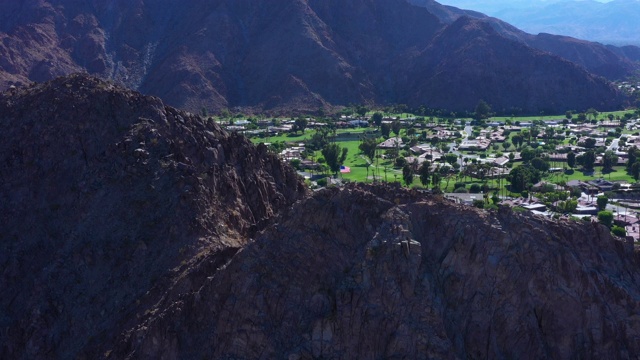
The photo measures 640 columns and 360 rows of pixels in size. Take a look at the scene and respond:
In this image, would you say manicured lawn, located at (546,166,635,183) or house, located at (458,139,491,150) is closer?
manicured lawn, located at (546,166,635,183)

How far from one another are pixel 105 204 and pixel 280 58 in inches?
4548

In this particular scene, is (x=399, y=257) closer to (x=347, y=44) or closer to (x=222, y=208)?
(x=222, y=208)

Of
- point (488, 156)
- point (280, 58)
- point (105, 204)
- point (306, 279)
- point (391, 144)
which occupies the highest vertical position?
point (280, 58)

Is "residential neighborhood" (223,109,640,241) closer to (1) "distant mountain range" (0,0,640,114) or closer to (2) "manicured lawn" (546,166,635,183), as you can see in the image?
(2) "manicured lawn" (546,166,635,183)

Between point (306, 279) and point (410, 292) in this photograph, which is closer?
point (410, 292)

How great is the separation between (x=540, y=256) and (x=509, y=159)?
74.7m

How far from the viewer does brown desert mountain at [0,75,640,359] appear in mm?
29062

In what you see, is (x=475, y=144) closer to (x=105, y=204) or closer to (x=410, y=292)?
(x=105, y=204)

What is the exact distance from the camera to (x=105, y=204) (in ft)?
136

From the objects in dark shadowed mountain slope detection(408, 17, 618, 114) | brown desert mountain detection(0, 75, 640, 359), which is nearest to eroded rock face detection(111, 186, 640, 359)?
brown desert mountain detection(0, 75, 640, 359)

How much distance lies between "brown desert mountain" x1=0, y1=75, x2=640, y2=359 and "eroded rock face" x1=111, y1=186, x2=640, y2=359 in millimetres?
55

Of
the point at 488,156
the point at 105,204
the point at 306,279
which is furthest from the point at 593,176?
the point at 306,279

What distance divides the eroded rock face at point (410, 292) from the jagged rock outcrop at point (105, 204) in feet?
12.3

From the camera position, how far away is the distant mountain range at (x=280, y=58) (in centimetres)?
14650
